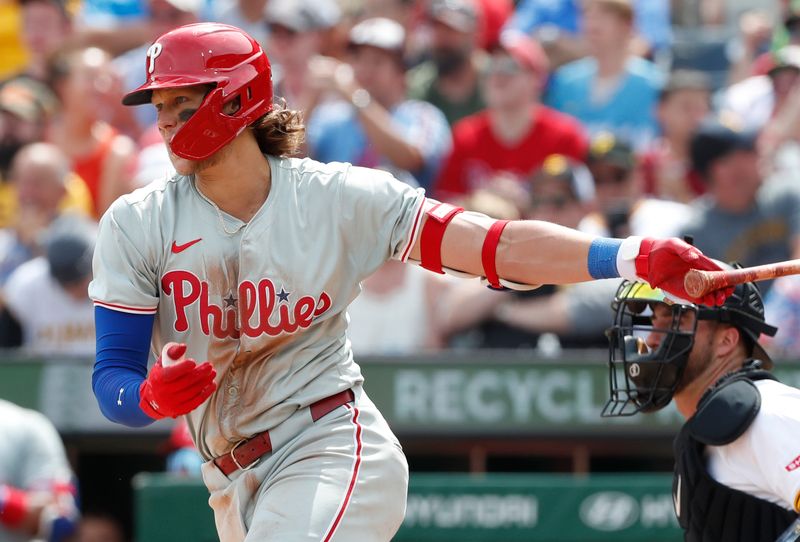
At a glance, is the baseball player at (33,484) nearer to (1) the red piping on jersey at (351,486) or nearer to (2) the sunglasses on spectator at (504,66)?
(1) the red piping on jersey at (351,486)

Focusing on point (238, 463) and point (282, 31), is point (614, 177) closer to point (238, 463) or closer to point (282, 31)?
point (282, 31)

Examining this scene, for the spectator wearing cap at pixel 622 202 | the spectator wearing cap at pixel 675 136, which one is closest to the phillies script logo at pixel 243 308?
the spectator wearing cap at pixel 622 202

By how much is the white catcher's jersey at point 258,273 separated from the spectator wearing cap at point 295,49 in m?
4.51

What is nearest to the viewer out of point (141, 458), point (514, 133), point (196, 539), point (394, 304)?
point (196, 539)

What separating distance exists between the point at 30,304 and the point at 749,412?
4818 millimetres

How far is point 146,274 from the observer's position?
3703 millimetres

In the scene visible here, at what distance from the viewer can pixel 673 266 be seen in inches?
138

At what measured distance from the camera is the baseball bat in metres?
3.45

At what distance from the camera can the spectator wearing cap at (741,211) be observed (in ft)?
24.2

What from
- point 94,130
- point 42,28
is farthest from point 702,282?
point 42,28

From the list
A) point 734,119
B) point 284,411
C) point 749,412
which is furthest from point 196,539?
point 734,119

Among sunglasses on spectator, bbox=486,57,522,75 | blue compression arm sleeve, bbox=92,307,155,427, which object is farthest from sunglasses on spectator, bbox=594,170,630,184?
blue compression arm sleeve, bbox=92,307,155,427

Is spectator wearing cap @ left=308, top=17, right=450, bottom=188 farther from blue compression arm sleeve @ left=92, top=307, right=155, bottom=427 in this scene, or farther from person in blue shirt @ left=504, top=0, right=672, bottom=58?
blue compression arm sleeve @ left=92, top=307, right=155, bottom=427

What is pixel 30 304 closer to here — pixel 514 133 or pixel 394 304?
pixel 394 304
